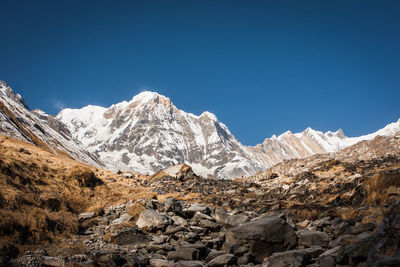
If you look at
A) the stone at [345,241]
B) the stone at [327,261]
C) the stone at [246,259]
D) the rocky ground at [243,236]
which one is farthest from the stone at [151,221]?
the stone at [327,261]

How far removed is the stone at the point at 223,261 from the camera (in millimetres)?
8867

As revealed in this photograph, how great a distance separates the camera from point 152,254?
1016 cm

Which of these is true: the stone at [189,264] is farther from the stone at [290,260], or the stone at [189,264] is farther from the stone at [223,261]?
the stone at [290,260]

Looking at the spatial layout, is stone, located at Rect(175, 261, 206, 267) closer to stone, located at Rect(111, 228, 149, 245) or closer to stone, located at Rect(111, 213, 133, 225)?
stone, located at Rect(111, 228, 149, 245)

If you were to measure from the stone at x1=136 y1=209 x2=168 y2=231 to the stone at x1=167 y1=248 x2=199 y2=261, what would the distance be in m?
2.86

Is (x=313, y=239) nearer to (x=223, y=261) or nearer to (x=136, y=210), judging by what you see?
(x=223, y=261)

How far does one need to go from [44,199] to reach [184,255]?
8.43 metres

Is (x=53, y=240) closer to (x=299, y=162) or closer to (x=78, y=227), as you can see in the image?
(x=78, y=227)

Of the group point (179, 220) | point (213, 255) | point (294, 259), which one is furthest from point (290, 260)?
point (179, 220)

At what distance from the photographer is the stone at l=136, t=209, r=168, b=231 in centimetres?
1268

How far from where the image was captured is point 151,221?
42.3ft

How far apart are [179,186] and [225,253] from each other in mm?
16996

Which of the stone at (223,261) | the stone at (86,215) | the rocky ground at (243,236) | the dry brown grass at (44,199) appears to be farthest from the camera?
the stone at (86,215)

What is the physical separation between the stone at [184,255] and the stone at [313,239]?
379 centimetres
